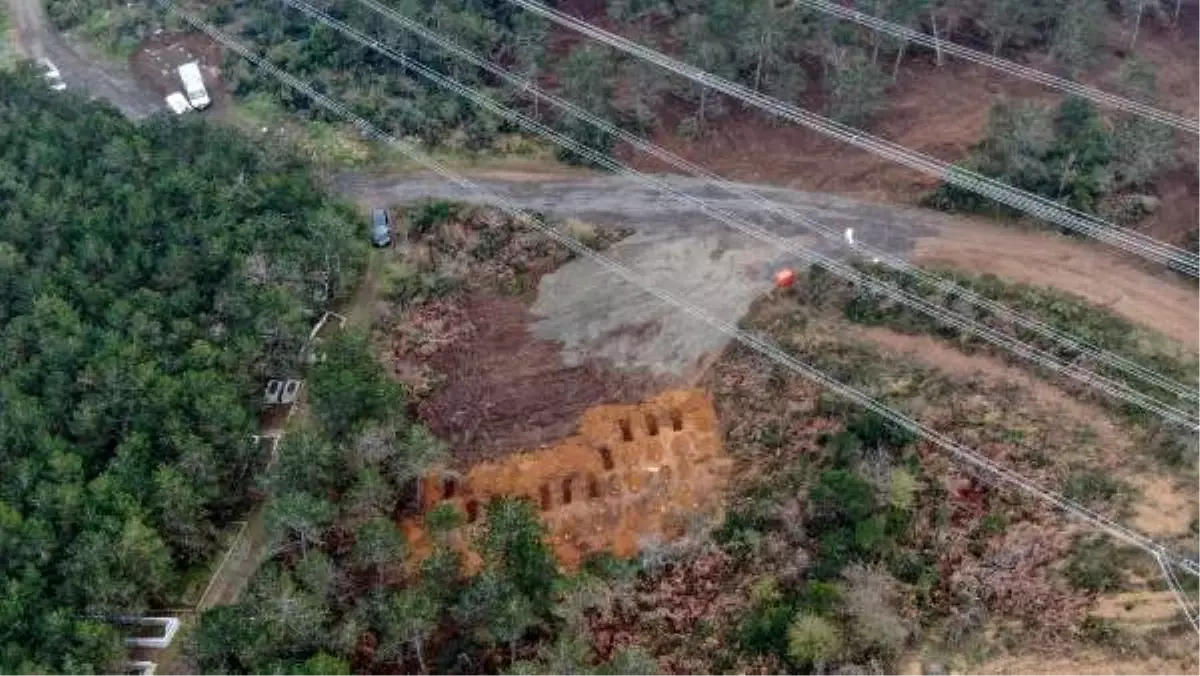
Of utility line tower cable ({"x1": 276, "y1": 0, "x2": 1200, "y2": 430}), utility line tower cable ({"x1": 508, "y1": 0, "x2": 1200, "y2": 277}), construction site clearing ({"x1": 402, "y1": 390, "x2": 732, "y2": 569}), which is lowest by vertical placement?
construction site clearing ({"x1": 402, "y1": 390, "x2": 732, "y2": 569})

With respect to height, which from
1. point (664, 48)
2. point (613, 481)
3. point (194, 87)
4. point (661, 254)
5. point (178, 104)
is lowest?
point (613, 481)

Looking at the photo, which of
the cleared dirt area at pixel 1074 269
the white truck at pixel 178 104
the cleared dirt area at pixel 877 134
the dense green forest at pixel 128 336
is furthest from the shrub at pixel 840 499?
the white truck at pixel 178 104

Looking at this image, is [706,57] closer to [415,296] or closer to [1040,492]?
[415,296]

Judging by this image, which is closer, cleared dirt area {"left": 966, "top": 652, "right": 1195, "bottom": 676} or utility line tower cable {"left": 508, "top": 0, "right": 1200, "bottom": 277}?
cleared dirt area {"left": 966, "top": 652, "right": 1195, "bottom": 676}

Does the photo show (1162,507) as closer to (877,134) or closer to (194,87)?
(877,134)

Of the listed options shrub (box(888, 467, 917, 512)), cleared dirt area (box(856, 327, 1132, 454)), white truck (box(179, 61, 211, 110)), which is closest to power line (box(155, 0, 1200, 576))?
shrub (box(888, 467, 917, 512))

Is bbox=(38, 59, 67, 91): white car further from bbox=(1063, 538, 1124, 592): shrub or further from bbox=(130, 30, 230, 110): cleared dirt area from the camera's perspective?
bbox=(1063, 538, 1124, 592): shrub

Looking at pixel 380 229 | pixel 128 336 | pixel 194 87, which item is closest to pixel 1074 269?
pixel 380 229

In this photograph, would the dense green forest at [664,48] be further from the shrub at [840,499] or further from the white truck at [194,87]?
the shrub at [840,499]
